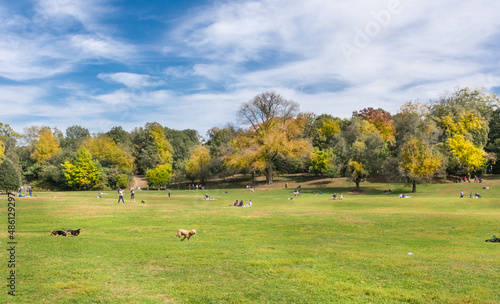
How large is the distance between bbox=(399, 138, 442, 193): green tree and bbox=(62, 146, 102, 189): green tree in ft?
215

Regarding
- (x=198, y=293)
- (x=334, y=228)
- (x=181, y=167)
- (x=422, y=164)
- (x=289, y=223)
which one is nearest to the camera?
(x=198, y=293)

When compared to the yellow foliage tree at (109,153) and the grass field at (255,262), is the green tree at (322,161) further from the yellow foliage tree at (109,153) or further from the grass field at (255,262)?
the grass field at (255,262)

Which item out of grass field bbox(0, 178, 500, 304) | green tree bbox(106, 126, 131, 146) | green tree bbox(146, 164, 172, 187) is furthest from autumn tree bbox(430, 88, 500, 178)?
green tree bbox(106, 126, 131, 146)

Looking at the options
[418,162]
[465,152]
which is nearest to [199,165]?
[418,162]

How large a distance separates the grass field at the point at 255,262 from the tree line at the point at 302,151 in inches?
1462

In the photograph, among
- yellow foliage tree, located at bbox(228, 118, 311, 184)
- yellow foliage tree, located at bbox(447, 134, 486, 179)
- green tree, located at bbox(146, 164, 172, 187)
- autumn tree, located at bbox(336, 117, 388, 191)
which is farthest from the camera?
green tree, located at bbox(146, 164, 172, 187)

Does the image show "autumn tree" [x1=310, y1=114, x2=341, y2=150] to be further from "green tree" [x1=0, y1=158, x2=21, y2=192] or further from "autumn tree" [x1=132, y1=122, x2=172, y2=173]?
"green tree" [x1=0, y1=158, x2=21, y2=192]

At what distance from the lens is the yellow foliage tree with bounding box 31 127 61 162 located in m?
94.4

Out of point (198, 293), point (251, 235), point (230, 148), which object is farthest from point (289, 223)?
point (230, 148)

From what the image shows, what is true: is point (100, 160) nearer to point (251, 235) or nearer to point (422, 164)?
point (422, 164)

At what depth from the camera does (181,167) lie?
89812 millimetres

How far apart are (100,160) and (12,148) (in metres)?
23.0

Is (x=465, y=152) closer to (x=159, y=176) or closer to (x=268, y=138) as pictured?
(x=268, y=138)

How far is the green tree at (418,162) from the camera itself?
53750 mm
